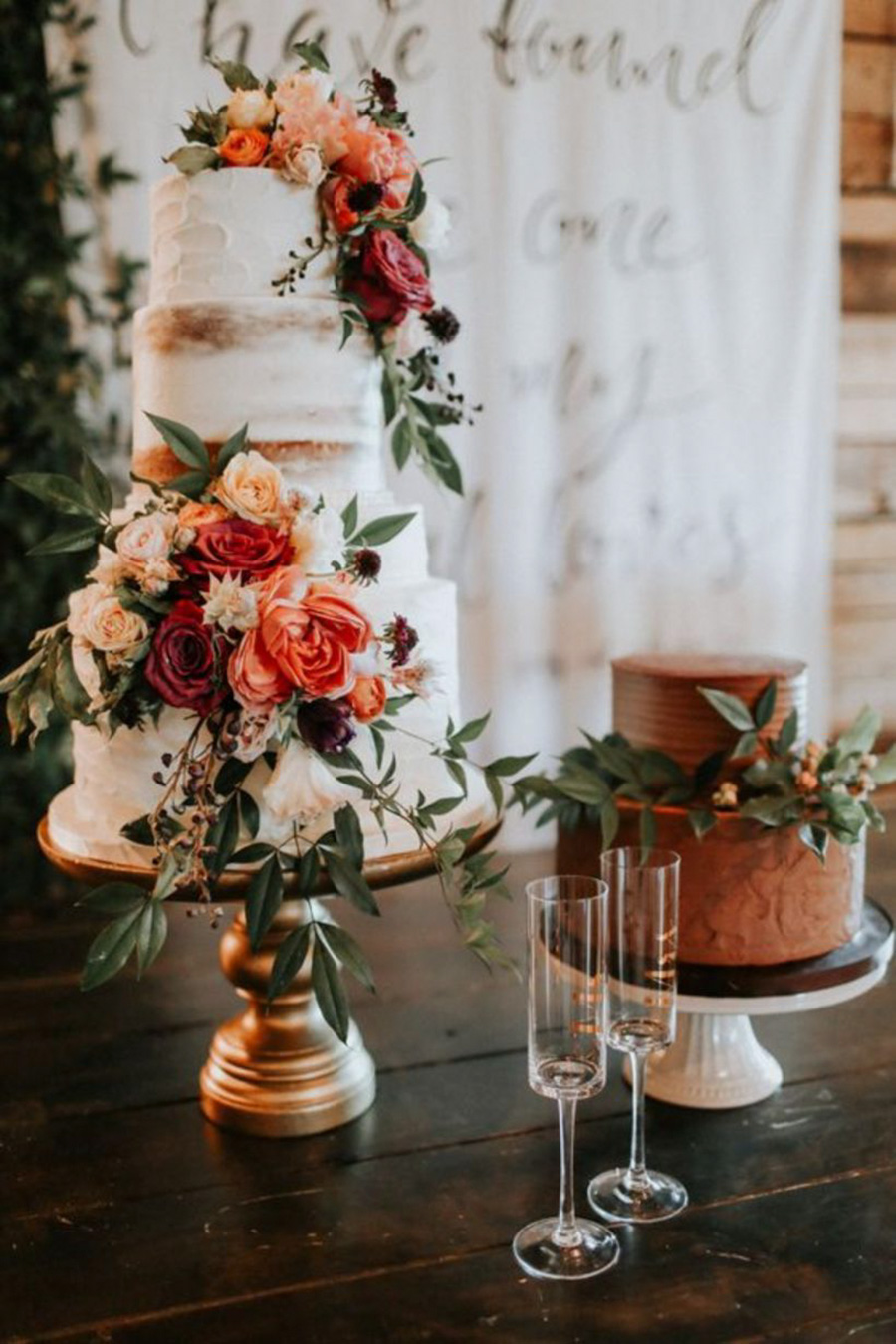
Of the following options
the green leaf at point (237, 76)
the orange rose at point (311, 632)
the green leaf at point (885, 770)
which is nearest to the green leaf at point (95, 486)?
the orange rose at point (311, 632)

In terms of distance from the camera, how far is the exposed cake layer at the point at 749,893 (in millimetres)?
1131

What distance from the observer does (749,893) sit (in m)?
1.13

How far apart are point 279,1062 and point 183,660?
1.40 feet

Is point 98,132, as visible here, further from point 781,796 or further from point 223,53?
point 781,796

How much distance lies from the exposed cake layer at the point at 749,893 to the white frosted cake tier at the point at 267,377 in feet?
1.67

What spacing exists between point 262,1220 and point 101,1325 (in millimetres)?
160

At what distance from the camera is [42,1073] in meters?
1.26

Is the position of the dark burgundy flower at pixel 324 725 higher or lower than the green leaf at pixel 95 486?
lower

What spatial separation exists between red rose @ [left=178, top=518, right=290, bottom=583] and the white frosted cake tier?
200 millimetres

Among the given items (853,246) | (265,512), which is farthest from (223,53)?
(265,512)

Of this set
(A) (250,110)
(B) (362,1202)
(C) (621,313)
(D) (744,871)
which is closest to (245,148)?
(A) (250,110)

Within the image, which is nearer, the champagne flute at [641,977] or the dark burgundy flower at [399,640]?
the champagne flute at [641,977]

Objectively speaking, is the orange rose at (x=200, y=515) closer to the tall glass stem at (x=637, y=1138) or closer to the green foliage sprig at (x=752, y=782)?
the green foliage sprig at (x=752, y=782)

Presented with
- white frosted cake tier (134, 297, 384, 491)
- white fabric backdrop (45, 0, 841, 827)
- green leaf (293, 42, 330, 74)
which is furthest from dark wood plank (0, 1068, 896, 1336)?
white fabric backdrop (45, 0, 841, 827)
